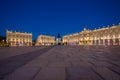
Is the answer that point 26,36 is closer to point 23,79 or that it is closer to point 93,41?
point 93,41

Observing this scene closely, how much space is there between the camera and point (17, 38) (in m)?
117

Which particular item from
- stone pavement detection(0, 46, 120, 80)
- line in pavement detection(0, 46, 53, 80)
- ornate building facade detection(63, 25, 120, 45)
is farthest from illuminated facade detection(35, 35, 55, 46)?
stone pavement detection(0, 46, 120, 80)

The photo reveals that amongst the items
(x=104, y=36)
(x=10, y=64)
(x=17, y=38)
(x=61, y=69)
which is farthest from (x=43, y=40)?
(x=61, y=69)

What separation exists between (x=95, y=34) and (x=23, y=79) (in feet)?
331

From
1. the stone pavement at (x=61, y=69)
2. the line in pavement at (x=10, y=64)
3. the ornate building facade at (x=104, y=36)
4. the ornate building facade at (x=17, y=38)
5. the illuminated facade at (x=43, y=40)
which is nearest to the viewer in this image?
the stone pavement at (x=61, y=69)

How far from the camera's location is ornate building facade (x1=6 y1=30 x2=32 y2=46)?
110150 millimetres

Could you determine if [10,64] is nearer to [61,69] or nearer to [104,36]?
[61,69]

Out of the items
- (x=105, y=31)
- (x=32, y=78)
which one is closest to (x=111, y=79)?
(x=32, y=78)

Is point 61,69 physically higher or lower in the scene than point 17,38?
lower

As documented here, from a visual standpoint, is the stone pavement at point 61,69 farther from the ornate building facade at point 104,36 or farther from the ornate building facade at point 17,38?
the ornate building facade at point 17,38

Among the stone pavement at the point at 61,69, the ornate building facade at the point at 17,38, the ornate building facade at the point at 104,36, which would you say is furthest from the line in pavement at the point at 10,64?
the ornate building facade at the point at 17,38

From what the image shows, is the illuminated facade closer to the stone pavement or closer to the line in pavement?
the line in pavement

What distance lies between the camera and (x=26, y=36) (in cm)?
12938

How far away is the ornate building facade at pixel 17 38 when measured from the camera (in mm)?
110150
